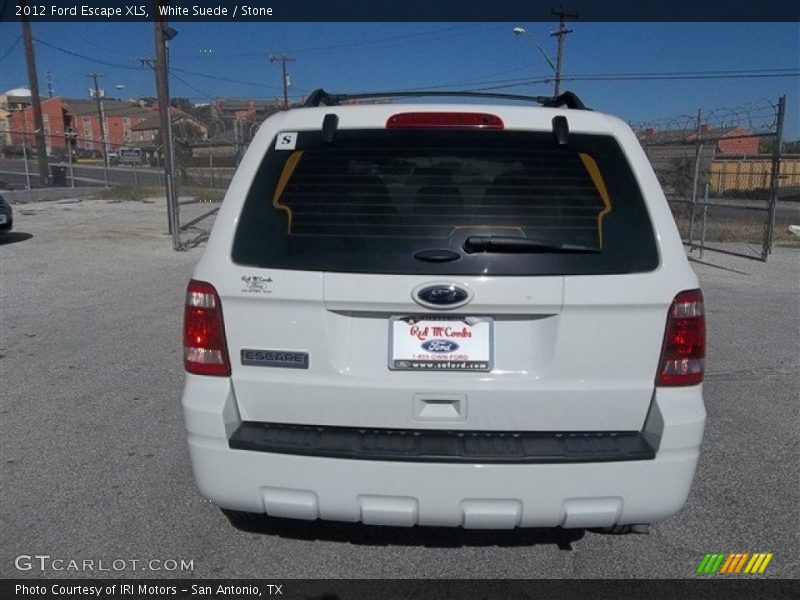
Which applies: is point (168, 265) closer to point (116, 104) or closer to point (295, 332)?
point (295, 332)

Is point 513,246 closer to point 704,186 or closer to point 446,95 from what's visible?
point 446,95

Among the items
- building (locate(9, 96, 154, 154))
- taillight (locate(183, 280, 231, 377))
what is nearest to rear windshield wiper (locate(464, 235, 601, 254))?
taillight (locate(183, 280, 231, 377))

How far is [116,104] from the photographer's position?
10019 centimetres

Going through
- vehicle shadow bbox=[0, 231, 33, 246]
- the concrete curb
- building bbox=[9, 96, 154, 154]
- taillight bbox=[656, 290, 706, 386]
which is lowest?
vehicle shadow bbox=[0, 231, 33, 246]

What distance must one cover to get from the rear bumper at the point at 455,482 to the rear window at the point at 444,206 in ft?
2.02

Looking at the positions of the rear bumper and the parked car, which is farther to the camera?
the parked car

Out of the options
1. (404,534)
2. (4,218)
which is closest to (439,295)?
(404,534)

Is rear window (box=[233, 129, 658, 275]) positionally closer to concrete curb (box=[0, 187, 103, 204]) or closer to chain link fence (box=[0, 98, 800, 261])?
chain link fence (box=[0, 98, 800, 261])

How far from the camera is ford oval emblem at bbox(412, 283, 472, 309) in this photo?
95.0 inches

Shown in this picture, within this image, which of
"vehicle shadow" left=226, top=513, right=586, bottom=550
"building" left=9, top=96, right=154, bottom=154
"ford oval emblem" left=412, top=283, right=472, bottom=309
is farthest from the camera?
"building" left=9, top=96, right=154, bottom=154

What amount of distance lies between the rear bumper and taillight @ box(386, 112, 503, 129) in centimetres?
122

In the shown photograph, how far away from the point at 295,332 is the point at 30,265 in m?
9.81

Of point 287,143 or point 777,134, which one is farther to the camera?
point 777,134
